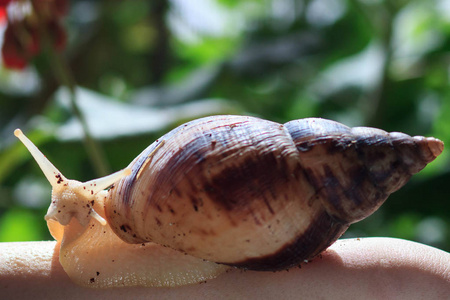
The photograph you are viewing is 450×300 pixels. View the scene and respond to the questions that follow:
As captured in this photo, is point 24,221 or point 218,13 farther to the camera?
point 218,13

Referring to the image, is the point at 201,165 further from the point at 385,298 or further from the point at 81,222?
the point at 385,298

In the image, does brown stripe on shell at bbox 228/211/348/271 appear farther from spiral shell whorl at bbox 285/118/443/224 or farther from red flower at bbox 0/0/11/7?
red flower at bbox 0/0/11/7

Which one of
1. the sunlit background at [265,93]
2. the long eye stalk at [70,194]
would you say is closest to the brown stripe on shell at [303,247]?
the long eye stalk at [70,194]

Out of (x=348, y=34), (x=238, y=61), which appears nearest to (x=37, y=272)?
(x=238, y=61)

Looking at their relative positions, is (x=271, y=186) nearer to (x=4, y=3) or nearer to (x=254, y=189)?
(x=254, y=189)

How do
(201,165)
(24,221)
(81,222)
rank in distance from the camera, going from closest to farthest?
(201,165), (81,222), (24,221)

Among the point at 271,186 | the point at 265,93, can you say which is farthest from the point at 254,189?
the point at 265,93
